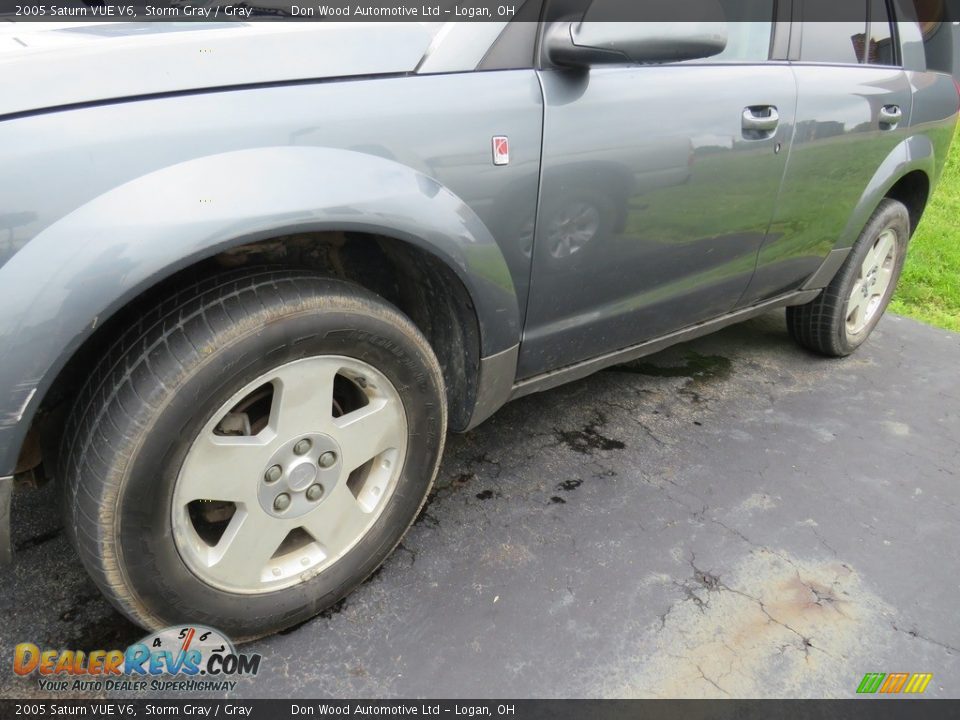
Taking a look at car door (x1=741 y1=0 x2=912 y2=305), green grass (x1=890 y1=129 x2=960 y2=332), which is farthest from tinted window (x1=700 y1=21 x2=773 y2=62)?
green grass (x1=890 y1=129 x2=960 y2=332)

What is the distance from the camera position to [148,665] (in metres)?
1.60

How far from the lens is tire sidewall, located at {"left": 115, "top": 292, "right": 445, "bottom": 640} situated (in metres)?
1.35

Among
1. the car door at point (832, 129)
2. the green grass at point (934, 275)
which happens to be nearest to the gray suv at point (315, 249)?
the car door at point (832, 129)

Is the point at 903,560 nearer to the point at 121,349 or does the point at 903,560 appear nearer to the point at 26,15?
the point at 121,349

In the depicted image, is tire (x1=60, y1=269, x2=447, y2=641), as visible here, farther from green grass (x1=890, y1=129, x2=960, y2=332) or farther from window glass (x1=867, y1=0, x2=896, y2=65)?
green grass (x1=890, y1=129, x2=960, y2=332)

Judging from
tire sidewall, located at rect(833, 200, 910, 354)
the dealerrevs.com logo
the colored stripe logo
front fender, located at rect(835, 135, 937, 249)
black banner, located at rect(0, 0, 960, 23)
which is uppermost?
black banner, located at rect(0, 0, 960, 23)

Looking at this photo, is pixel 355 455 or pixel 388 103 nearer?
pixel 388 103

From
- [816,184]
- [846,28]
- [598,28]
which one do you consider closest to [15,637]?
[598,28]

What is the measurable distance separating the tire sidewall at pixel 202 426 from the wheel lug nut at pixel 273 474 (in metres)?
0.21

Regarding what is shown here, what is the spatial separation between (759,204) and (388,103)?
1.40 m

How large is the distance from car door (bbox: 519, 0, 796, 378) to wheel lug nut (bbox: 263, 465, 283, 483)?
74 centimetres

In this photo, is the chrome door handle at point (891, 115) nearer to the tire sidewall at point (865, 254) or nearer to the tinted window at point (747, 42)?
the tire sidewall at point (865, 254)

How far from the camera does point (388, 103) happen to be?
4.82 feet

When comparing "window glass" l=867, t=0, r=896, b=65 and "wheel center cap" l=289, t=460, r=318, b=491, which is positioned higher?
"window glass" l=867, t=0, r=896, b=65
